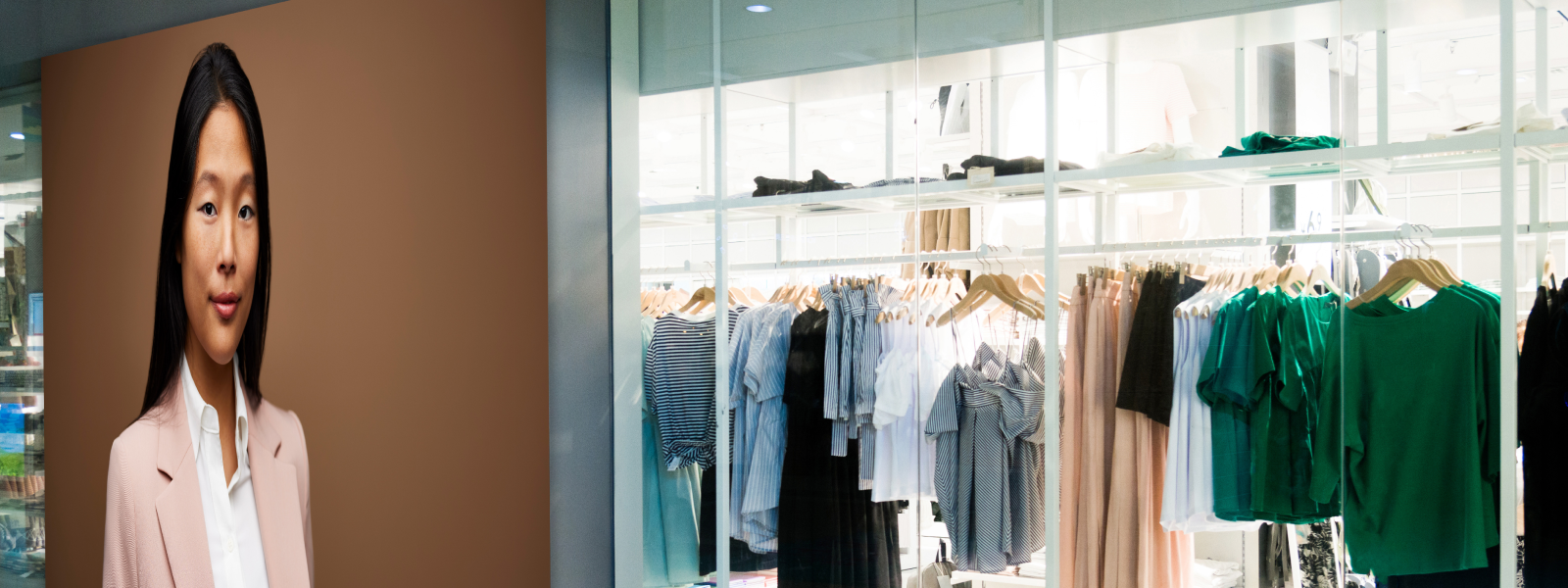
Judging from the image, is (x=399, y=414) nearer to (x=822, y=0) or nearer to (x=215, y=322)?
(x=215, y=322)

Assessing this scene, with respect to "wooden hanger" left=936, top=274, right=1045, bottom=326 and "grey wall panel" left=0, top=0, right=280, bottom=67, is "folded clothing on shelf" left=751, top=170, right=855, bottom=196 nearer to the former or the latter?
"wooden hanger" left=936, top=274, right=1045, bottom=326

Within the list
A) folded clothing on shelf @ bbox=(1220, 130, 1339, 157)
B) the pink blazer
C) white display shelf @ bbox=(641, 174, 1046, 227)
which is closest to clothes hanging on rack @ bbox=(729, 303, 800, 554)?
white display shelf @ bbox=(641, 174, 1046, 227)

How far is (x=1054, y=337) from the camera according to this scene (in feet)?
8.14

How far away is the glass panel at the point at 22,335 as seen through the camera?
158 cm

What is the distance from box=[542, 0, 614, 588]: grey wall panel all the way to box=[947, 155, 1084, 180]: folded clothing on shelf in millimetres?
1017

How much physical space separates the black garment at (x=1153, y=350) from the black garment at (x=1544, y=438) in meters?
0.66

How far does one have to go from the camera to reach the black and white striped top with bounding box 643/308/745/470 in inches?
114

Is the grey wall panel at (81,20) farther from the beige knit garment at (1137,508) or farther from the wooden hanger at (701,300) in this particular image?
the beige knit garment at (1137,508)

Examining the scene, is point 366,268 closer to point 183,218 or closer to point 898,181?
point 183,218

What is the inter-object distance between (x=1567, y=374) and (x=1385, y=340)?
0.32 metres

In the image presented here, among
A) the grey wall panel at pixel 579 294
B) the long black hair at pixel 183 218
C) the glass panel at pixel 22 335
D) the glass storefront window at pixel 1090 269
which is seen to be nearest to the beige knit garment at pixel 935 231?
the glass storefront window at pixel 1090 269

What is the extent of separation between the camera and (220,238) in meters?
1.74

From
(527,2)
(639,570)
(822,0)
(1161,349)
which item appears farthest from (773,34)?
(639,570)

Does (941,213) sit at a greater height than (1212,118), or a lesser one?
lesser
